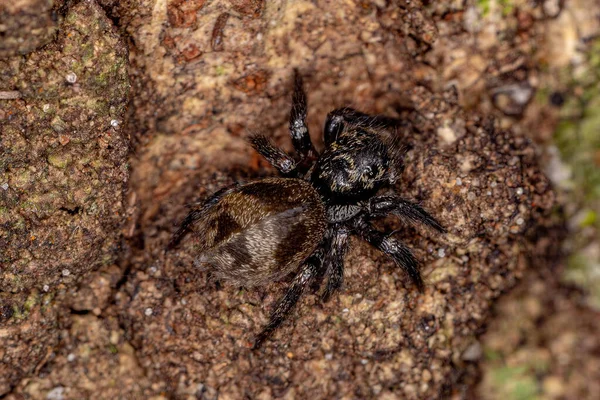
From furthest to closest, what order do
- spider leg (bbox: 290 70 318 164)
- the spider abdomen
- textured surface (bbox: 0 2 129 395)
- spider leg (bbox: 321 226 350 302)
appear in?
spider leg (bbox: 290 70 318 164) → spider leg (bbox: 321 226 350 302) → the spider abdomen → textured surface (bbox: 0 2 129 395)

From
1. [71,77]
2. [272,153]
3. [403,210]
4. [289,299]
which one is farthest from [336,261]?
[71,77]

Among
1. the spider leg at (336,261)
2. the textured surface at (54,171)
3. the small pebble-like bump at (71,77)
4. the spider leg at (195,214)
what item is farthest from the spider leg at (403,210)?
the small pebble-like bump at (71,77)

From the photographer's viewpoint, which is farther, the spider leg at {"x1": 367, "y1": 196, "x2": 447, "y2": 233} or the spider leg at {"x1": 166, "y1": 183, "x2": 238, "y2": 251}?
the spider leg at {"x1": 166, "y1": 183, "x2": 238, "y2": 251}

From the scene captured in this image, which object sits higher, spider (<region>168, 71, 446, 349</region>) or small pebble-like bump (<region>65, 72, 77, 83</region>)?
small pebble-like bump (<region>65, 72, 77, 83</region>)

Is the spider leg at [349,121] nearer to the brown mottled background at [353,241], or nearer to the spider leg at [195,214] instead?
the brown mottled background at [353,241]

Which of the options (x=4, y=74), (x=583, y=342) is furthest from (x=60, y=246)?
(x=583, y=342)

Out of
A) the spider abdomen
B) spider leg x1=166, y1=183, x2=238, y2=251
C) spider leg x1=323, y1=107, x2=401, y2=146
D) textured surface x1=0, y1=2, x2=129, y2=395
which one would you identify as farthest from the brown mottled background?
the spider abdomen

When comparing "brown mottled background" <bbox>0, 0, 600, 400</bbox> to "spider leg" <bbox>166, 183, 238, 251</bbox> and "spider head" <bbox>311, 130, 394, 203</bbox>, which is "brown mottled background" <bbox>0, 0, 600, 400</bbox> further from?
"spider head" <bbox>311, 130, 394, 203</bbox>
